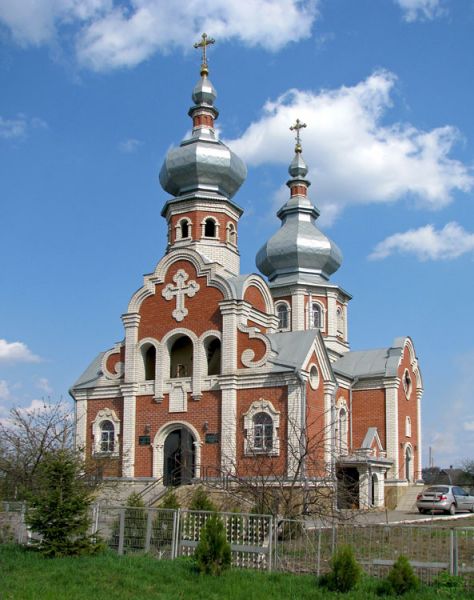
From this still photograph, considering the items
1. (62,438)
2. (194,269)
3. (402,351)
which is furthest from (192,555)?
(402,351)

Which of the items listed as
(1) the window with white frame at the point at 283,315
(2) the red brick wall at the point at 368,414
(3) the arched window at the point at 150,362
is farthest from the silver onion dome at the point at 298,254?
(3) the arched window at the point at 150,362

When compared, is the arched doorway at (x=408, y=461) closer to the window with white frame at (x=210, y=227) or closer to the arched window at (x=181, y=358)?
the arched window at (x=181, y=358)

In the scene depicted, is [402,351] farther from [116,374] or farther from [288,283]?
[116,374]

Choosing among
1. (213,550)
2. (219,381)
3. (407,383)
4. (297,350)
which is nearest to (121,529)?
(213,550)

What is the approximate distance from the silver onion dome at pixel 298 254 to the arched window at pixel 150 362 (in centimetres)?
951

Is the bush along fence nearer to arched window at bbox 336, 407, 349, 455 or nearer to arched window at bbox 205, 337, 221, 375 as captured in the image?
arched window at bbox 205, 337, 221, 375

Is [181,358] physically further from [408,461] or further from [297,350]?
[408,461]

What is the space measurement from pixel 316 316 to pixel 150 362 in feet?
33.3

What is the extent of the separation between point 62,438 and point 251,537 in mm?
10294

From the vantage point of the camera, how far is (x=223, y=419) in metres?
27.1

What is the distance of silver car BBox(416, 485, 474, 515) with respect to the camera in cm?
2661

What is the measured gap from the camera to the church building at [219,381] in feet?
87.8

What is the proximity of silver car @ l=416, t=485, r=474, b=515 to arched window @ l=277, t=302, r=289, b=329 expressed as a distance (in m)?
11.8

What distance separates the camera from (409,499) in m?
31.2
